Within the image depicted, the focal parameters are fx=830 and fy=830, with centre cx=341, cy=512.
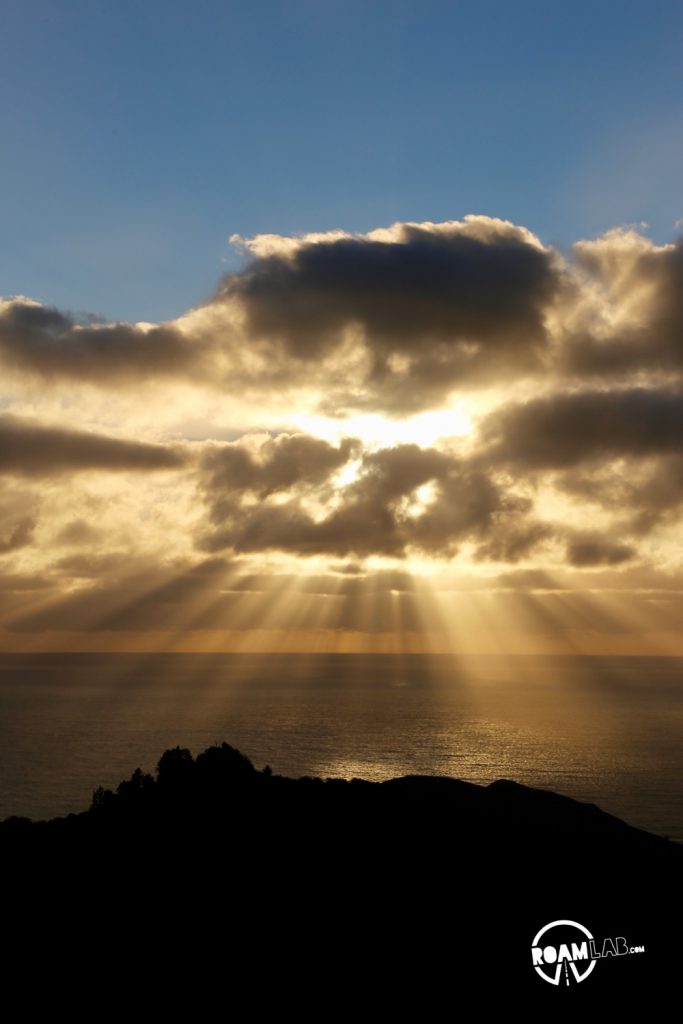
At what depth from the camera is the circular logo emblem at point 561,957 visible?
3403 cm

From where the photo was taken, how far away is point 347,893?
41406mm

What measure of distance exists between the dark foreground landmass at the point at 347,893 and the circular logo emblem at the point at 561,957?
17.1 inches

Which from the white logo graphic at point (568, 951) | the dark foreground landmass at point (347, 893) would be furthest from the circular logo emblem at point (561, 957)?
the dark foreground landmass at point (347, 893)

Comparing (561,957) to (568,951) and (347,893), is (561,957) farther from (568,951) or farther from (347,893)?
(347,893)

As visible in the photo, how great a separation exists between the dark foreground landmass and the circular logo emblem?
43 centimetres

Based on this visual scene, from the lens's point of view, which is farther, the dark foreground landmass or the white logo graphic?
the dark foreground landmass

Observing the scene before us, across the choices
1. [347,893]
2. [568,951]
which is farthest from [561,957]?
[347,893]

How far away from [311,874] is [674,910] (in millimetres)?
18169

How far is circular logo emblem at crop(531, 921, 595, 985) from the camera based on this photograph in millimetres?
34031

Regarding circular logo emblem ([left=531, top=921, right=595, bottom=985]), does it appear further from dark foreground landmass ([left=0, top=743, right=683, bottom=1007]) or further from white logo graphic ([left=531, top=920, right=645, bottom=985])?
dark foreground landmass ([left=0, top=743, right=683, bottom=1007])

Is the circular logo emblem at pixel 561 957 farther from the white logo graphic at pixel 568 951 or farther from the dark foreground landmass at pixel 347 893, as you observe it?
the dark foreground landmass at pixel 347 893

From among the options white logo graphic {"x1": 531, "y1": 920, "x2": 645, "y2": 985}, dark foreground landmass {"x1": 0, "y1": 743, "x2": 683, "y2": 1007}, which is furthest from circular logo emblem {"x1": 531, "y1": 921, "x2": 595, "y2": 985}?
dark foreground landmass {"x1": 0, "y1": 743, "x2": 683, "y2": 1007}

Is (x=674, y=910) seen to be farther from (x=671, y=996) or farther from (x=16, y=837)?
(x=16, y=837)

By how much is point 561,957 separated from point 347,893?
36.9 ft
